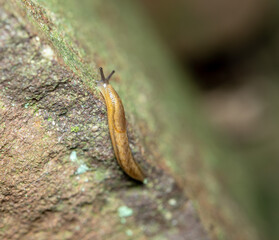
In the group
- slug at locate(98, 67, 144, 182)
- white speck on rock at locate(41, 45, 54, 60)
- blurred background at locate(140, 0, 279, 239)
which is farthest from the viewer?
blurred background at locate(140, 0, 279, 239)

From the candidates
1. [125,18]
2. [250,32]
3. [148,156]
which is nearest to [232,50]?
[250,32]

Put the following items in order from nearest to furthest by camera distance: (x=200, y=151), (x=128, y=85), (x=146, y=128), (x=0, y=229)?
(x=0, y=229)
(x=146, y=128)
(x=128, y=85)
(x=200, y=151)

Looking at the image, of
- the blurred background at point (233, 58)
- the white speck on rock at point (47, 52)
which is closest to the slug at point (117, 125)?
the white speck on rock at point (47, 52)

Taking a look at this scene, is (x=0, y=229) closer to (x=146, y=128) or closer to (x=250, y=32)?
(x=146, y=128)

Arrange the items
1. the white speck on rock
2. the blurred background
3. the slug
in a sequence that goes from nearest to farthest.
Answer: the white speck on rock → the slug → the blurred background

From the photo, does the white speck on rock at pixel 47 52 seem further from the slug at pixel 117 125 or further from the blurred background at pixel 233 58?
the blurred background at pixel 233 58

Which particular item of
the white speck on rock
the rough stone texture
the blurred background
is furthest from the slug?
the blurred background

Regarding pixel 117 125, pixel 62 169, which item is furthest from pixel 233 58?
pixel 62 169

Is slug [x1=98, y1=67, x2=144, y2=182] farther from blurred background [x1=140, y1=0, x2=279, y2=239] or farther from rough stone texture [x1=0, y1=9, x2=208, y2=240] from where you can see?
blurred background [x1=140, y1=0, x2=279, y2=239]
